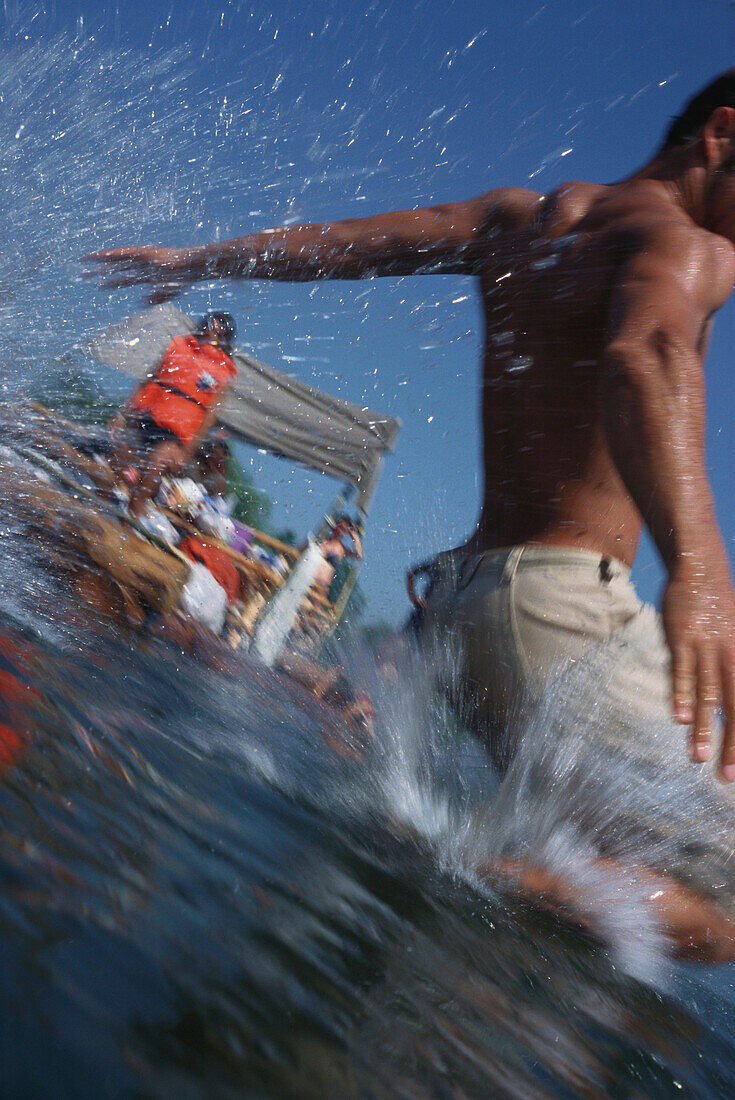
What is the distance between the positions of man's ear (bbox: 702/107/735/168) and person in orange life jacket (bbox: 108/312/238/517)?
1.98 m

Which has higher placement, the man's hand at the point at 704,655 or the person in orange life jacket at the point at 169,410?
the person in orange life jacket at the point at 169,410

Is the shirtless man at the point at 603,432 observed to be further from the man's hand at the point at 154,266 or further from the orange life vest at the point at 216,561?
the orange life vest at the point at 216,561

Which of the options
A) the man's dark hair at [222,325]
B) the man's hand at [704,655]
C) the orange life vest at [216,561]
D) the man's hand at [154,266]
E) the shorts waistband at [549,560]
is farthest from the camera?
the orange life vest at [216,561]

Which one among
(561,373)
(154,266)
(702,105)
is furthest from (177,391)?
(702,105)

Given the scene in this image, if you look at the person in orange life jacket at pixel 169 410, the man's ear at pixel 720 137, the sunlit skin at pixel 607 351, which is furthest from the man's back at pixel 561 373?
the person in orange life jacket at pixel 169 410

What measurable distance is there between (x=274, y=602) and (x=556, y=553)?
2.93m

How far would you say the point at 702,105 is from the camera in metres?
1.41

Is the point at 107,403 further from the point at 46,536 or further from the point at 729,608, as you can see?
the point at 729,608

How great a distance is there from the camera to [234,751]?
1340 mm

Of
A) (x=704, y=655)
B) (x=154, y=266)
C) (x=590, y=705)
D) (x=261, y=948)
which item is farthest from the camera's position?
(x=154, y=266)

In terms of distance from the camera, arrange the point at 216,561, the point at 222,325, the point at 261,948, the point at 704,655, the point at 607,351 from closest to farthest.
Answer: the point at 261,948, the point at 704,655, the point at 607,351, the point at 222,325, the point at 216,561

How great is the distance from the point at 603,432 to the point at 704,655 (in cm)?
43

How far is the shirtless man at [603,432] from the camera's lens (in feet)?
3.37

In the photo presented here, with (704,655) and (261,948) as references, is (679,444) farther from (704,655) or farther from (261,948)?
(261,948)
